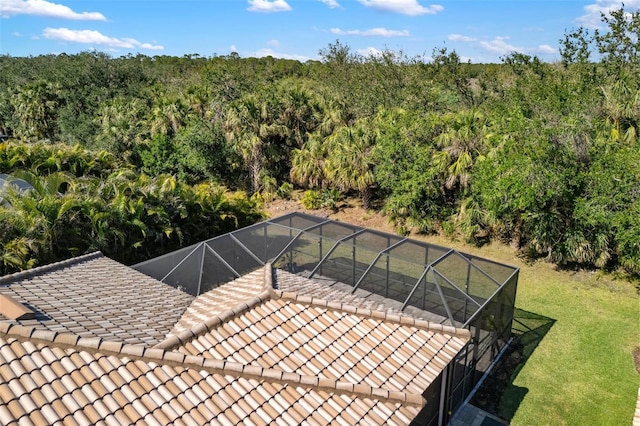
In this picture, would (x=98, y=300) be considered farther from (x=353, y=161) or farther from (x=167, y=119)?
(x=167, y=119)

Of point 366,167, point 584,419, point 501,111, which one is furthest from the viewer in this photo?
point 366,167

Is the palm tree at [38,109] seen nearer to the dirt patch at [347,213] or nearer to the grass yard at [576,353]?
the dirt patch at [347,213]

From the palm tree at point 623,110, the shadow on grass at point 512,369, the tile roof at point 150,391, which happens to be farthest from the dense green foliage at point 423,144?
the tile roof at point 150,391

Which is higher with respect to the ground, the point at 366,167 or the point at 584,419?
the point at 366,167

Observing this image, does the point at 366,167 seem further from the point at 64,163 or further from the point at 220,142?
the point at 64,163

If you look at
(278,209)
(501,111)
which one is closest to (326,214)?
(278,209)

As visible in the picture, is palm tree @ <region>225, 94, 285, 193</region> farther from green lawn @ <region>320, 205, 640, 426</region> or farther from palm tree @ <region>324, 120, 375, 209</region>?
green lawn @ <region>320, 205, 640, 426</region>
